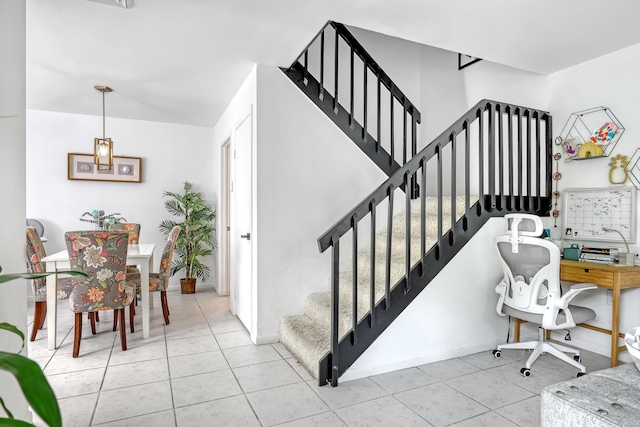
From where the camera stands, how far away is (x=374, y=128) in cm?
391

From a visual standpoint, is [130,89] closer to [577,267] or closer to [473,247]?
[473,247]

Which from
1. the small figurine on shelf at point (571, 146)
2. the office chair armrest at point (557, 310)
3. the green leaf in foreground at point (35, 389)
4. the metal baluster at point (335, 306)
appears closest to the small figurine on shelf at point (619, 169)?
the small figurine on shelf at point (571, 146)

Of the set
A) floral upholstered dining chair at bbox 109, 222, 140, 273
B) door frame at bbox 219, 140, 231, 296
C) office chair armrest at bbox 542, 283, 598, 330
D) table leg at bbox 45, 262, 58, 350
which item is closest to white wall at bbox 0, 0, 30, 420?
table leg at bbox 45, 262, 58, 350

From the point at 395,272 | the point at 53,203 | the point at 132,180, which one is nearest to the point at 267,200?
the point at 395,272

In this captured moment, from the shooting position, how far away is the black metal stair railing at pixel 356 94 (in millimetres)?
3379

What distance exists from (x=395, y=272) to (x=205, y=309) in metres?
2.48

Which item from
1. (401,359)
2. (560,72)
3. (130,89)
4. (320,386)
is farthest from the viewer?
(130,89)

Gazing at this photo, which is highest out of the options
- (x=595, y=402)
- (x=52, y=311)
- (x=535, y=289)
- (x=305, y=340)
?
(x=535, y=289)

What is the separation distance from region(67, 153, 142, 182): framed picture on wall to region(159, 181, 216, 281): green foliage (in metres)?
0.52

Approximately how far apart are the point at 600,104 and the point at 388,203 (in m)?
2.02

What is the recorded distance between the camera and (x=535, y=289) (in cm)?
259

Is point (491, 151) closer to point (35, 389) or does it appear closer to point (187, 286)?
point (35, 389)

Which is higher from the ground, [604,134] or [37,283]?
[604,134]

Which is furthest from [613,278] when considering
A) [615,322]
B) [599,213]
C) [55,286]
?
[55,286]
